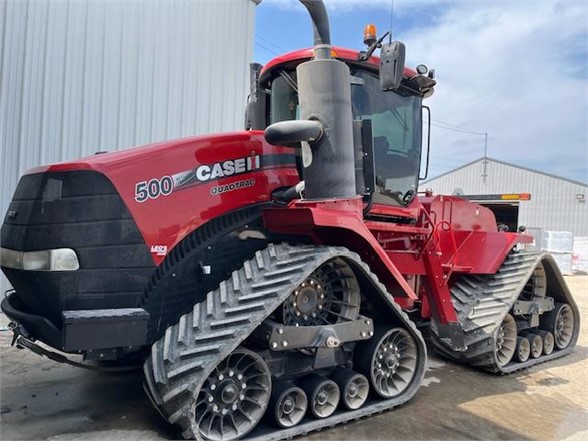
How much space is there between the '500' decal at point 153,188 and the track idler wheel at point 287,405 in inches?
61.8

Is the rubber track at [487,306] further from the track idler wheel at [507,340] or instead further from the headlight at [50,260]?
the headlight at [50,260]

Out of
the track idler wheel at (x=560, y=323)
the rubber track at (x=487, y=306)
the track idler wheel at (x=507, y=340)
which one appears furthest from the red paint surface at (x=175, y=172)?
the track idler wheel at (x=560, y=323)

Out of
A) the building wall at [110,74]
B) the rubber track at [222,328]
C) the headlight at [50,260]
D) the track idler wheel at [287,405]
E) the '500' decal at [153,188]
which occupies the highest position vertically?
the building wall at [110,74]

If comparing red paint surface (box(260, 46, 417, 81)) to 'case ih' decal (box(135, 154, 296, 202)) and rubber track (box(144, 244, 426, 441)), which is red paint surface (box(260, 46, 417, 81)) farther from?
rubber track (box(144, 244, 426, 441))

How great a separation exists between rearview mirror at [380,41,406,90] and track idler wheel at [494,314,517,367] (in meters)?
3.37

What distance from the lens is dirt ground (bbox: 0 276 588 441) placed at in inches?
141

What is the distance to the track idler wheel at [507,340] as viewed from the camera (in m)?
5.68

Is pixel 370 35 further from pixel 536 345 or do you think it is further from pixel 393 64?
pixel 536 345

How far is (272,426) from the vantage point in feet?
11.5

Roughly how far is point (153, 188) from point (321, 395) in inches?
75.5

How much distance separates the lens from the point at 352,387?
3.92 m

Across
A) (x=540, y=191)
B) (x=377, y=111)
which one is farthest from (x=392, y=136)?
(x=540, y=191)

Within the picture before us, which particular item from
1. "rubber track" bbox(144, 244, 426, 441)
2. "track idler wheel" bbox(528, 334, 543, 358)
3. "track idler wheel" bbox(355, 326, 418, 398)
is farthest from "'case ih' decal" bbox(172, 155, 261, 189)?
"track idler wheel" bbox(528, 334, 543, 358)

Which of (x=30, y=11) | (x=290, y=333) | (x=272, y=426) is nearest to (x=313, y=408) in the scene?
(x=272, y=426)
